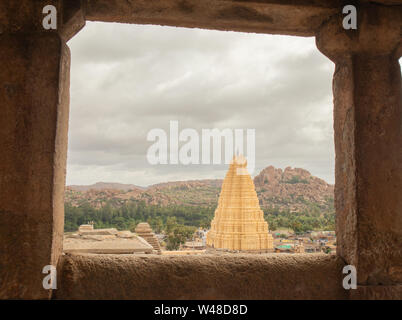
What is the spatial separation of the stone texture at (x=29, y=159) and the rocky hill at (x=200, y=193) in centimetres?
415

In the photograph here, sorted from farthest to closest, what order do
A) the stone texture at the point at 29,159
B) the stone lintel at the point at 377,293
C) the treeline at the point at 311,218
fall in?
the treeline at the point at 311,218, the stone lintel at the point at 377,293, the stone texture at the point at 29,159

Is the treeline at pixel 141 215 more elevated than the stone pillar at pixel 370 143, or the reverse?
the stone pillar at pixel 370 143

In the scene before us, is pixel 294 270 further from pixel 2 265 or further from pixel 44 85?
pixel 44 85

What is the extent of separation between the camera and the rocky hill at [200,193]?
7.23m

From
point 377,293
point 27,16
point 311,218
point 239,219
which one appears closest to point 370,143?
point 377,293

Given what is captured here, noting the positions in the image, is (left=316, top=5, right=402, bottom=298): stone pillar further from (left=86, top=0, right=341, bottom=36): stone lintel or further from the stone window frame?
(left=86, top=0, right=341, bottom=36): stone lintel

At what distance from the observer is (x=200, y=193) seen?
407 inches

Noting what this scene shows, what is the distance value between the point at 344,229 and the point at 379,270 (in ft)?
0.98

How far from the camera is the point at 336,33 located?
6.92ft

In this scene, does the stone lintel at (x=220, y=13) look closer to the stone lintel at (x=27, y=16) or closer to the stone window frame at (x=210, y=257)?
the stone window frame at (x=210, y=257)

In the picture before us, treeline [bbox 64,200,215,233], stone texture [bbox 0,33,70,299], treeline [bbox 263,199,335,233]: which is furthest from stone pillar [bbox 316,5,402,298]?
treeline [bbox 64,200,215,233]

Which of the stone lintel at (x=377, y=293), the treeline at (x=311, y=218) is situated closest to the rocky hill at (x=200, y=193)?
the treeline at (x=311, y=218)

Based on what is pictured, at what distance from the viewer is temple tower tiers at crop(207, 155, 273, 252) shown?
45.7ft
